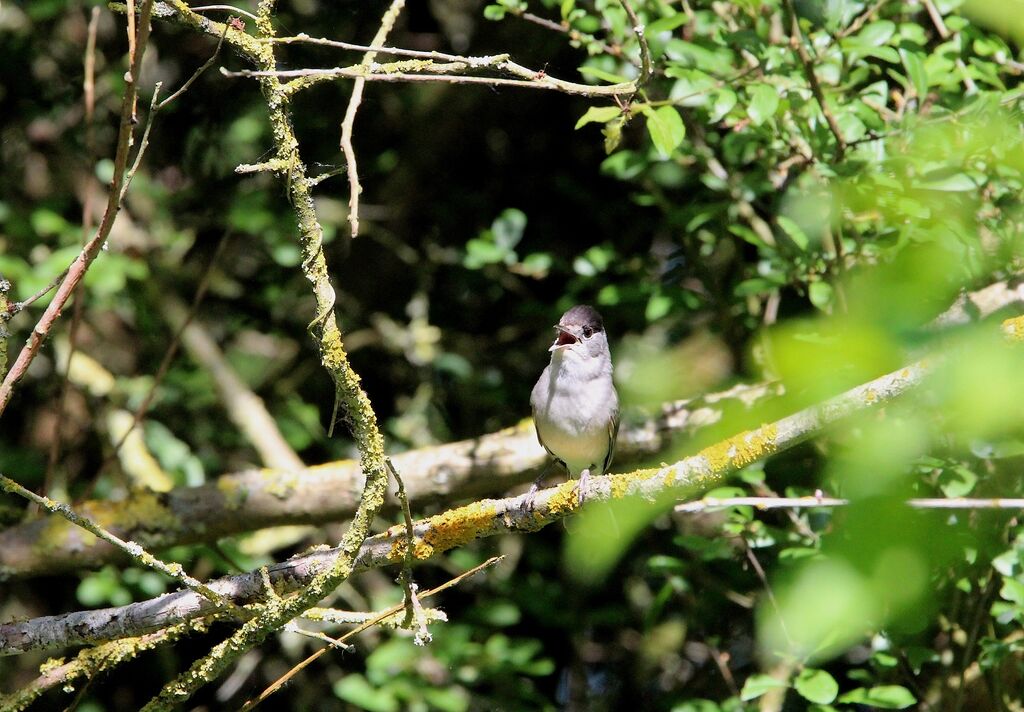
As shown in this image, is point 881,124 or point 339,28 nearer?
point 881,124

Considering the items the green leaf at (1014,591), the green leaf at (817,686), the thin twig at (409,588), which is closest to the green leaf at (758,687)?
the green leaf at (817,686)

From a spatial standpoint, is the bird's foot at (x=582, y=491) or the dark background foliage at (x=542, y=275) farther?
the dark background foliage at (x=542, y=275)

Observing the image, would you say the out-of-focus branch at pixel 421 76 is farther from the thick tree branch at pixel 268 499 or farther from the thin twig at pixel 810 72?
the thick tree branch at pixel 268 499

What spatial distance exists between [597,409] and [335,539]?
1803 mm

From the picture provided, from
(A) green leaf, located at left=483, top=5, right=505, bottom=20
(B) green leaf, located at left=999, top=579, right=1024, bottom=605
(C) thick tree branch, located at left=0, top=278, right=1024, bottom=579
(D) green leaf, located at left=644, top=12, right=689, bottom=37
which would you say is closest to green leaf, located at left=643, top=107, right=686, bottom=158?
(D) green leaf, located at left=644, top=12, right=689, bottom=37

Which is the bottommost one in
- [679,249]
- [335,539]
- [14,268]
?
[335,539]

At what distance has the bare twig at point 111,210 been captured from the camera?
7.23ft

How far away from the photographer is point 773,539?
3.80 metres

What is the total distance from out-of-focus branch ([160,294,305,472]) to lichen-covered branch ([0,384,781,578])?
604 millimetres

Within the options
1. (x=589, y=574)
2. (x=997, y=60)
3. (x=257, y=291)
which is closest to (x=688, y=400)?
(x=589, y=574)

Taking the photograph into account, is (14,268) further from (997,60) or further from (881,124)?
(997,60)

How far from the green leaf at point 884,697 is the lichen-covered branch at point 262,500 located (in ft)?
4.19

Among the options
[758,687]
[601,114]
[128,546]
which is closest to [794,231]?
[601,114]

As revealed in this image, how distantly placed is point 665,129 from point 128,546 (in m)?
1.80
